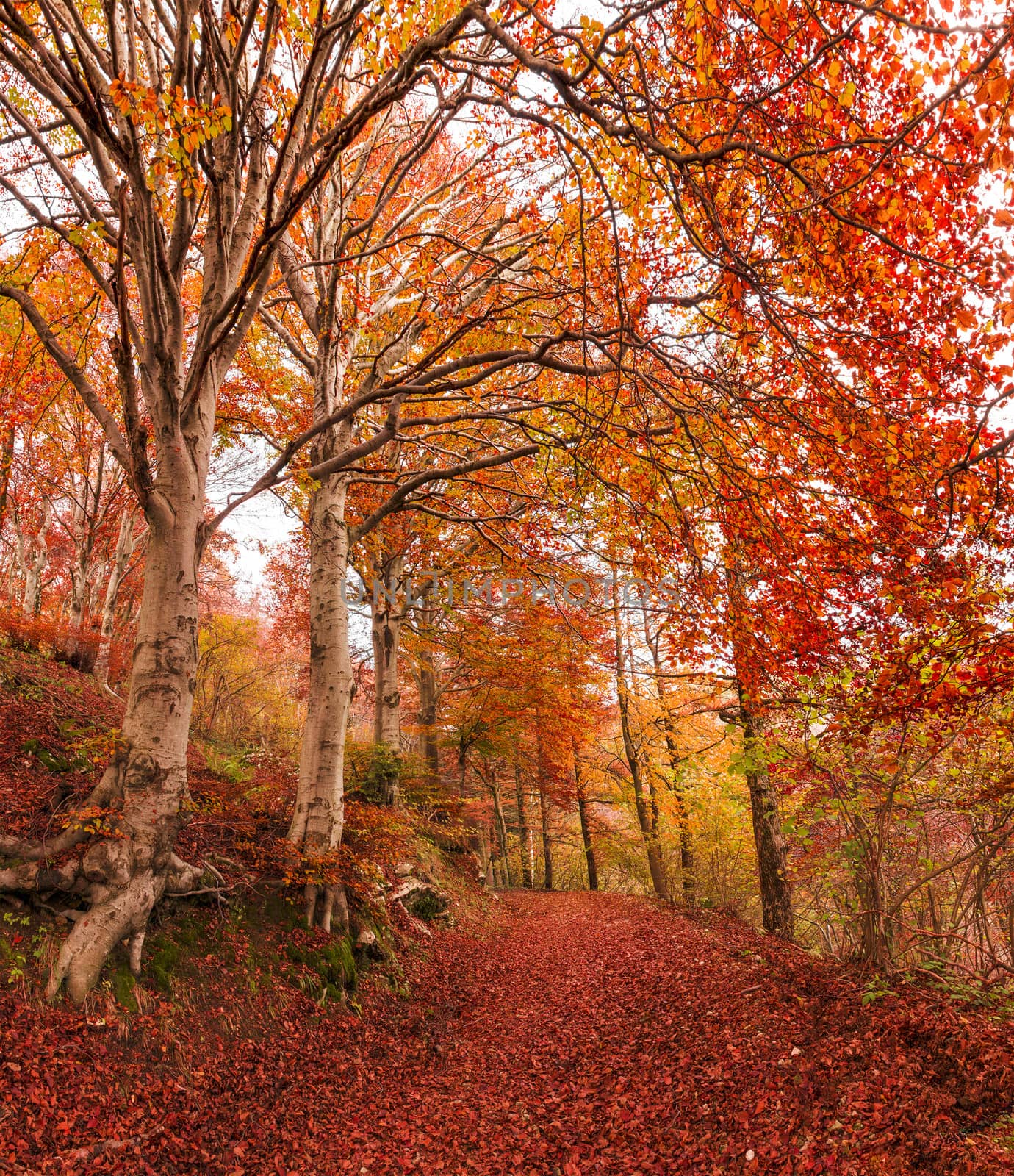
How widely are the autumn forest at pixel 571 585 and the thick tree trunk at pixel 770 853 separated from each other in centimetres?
6

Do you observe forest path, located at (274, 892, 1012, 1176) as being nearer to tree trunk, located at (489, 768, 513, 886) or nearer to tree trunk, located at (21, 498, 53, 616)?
tree trunk, located at (489, 768, 513, 886)

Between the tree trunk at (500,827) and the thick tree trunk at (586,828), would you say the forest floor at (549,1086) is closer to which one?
the thick tree trunk at (586,828)

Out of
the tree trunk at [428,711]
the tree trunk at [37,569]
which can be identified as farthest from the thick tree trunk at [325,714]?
the tree trunk at [37,569]

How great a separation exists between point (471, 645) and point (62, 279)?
365 inches

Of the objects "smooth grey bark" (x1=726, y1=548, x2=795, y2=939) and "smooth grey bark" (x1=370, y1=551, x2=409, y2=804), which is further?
"smooth grey bark" (x1=370, y1=551, x2=409, y2=804)

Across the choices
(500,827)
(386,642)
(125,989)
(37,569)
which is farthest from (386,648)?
(500,827)

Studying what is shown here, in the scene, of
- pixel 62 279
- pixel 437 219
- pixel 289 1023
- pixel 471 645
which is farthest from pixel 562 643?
pixel 62 279

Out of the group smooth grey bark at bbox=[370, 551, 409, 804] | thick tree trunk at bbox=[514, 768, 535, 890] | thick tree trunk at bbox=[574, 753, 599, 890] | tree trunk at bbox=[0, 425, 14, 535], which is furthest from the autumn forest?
thick tree trunk at bbox=[514, 768, 535, 890]

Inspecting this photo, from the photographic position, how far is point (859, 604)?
18.3 ft

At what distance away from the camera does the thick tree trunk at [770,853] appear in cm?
833

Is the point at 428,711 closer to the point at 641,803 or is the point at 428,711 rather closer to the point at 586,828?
the point at 641,803

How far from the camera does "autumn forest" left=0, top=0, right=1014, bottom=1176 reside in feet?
11.5

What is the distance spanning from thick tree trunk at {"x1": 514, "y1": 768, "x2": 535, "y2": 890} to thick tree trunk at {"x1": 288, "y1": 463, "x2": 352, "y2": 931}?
15.3 m

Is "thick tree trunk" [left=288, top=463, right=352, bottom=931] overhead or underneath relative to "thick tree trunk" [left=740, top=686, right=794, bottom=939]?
overhead
